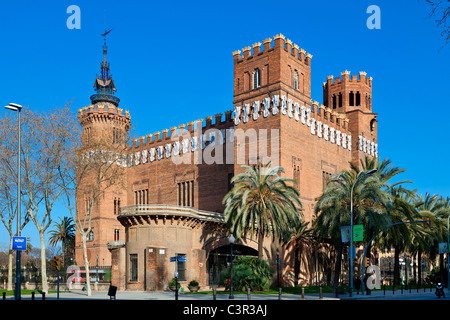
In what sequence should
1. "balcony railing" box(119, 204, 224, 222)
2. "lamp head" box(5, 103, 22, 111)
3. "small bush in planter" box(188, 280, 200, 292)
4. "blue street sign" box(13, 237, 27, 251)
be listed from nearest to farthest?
"blue street sign" box(13, 237, 27, 251)
"lamp head" box(5, 103, 22, 111)
"small bush in planter" box(188, 280, 200, 292)
"balcony railing" box(119, 204, 224, 222)

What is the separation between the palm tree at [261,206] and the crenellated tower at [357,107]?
21.4 meters

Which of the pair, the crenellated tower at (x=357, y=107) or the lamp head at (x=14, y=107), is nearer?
the lamp head at (x=14, y=107)

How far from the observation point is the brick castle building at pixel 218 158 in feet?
146

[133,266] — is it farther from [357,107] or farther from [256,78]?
[357,107]

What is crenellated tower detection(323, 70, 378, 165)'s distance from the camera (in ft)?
197

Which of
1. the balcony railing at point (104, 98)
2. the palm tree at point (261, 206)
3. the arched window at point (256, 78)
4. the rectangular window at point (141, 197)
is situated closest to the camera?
the palm tree at point (261, 206)

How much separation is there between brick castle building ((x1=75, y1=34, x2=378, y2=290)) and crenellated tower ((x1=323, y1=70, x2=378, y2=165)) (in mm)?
112

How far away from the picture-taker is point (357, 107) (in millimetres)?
61094

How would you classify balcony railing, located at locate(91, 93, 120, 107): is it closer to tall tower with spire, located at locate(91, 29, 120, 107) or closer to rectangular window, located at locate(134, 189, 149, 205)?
tall tower with spire, located at locate(91, 29, 120, 107)

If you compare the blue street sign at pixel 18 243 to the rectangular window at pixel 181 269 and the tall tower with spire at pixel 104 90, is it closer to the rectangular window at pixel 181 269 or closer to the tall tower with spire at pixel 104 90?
the rectangular window at pixel 181 269

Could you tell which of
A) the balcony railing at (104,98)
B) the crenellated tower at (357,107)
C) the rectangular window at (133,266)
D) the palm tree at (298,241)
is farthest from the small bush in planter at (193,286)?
the balcony railing at (104,98)

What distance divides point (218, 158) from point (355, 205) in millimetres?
22428

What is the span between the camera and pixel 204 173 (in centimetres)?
5988

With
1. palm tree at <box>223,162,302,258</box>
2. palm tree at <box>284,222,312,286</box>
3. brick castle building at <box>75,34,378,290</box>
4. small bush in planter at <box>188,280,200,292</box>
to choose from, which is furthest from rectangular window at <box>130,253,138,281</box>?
palm tree at <box>284,222,312,286</box>
